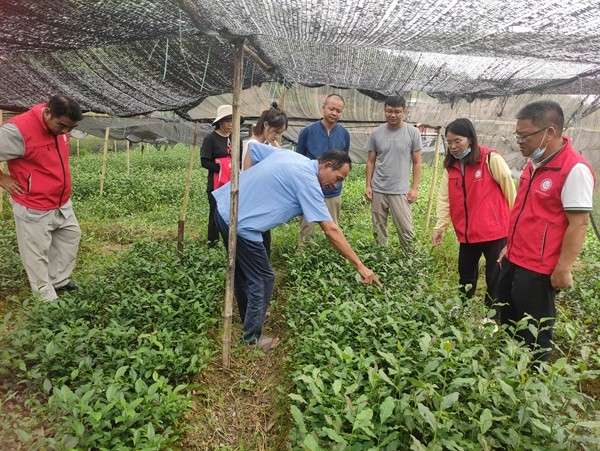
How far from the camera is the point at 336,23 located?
2.64 meters

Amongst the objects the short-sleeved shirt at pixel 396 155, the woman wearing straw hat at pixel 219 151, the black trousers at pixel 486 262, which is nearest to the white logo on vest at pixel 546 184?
the black trousers at pixel 486 262

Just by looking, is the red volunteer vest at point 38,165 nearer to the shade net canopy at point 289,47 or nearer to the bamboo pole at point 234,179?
the shade net canopy at point 289,47

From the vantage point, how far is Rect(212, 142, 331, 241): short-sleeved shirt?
2.85 metres

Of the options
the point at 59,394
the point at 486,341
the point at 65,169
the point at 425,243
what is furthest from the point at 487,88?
the point at 59,394

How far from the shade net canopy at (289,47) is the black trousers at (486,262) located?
151 cm

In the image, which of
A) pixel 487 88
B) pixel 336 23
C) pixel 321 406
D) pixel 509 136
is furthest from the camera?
Result: pixel 509 136

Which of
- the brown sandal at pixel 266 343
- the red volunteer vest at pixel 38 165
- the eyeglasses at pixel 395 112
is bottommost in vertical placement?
the brown sandal at pixel 266 343

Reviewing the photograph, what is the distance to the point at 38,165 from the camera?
353 centimetres

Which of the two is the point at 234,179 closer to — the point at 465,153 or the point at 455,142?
the point at 455,142

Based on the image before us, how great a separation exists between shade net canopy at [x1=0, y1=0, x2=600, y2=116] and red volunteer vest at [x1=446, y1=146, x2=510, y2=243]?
0.90 metres

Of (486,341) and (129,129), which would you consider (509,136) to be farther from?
(129,129)

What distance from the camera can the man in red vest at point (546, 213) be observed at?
2.27 meters

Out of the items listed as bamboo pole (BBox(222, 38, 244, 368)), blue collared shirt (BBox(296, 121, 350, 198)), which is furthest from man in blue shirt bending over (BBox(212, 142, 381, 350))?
blue collared shirt (BBox(296, 121, 350, 198))

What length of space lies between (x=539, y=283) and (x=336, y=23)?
6.81 ft
